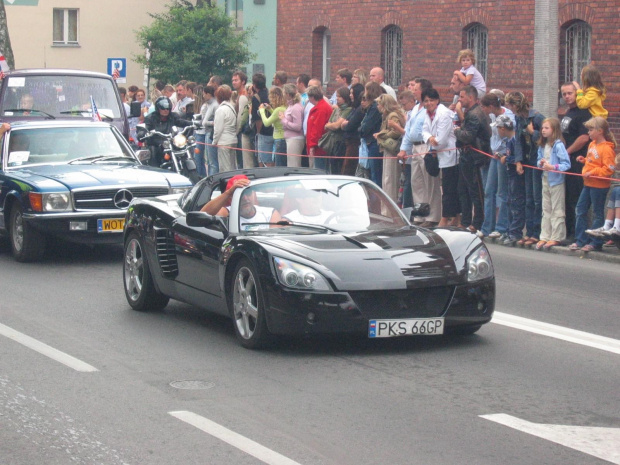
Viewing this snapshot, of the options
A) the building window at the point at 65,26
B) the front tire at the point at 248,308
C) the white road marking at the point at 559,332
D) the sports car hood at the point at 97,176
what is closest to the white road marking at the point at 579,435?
the front tire at the point at 248,308

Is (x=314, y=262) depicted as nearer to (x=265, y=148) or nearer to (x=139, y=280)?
(x=139, y=280)

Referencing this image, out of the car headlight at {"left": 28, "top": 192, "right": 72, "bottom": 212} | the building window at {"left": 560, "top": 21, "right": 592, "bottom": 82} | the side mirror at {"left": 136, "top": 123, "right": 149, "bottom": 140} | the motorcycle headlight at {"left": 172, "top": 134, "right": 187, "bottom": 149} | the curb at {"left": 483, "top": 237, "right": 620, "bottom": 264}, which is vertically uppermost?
the building window at {"left": 560, "top": 21, "right": 592, "bottom": 82}

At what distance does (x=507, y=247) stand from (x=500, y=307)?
5.07 m

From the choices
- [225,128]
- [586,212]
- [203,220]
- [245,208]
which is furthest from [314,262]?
[225,128]

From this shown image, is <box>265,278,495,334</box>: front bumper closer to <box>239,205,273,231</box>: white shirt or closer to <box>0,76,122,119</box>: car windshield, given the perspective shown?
<box>239,205,273,231</box>: white shirt

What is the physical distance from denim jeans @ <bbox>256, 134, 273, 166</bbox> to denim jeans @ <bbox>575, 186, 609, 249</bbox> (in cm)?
855

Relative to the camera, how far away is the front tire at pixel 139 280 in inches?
428

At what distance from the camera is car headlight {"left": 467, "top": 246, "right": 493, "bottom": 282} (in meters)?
9.04

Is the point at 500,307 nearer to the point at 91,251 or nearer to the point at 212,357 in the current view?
the point at 212,357

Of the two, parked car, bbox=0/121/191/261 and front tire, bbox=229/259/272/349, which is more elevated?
parked car, bbox=0/121/191/261

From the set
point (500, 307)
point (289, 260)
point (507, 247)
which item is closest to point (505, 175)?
point (507, 247)

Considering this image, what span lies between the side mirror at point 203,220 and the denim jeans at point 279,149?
12401 millimetres

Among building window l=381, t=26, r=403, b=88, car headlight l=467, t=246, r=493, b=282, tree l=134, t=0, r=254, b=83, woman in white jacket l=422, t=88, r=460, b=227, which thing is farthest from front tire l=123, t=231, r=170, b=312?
tree l=134, t=0, r=254, b=83

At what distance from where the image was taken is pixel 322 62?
116ft
